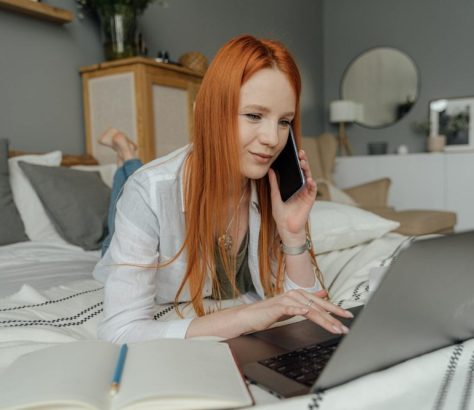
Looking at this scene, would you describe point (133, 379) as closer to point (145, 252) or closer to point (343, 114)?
point (145, 252)

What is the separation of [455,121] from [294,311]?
14.3 ft

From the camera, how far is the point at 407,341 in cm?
52

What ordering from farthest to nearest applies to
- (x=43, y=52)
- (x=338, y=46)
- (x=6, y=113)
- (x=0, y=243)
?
(x=338, y=46) < (x=43, y=52) < (x=6, y=113) < (x=0, y=243)

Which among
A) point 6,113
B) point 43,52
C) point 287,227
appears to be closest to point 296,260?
point 287,227

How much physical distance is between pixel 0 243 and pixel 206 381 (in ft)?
4.94

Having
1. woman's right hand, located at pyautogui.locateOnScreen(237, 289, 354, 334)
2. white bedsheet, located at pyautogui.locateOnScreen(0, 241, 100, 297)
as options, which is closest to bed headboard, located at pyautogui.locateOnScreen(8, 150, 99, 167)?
white bedsheet, located at pyautogui.locateOnScreen(0, 241, 100, 297)

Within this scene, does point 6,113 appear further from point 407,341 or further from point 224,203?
point 407,341

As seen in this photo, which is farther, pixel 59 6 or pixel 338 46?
pixel 338 46

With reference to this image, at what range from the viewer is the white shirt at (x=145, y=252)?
0.88 m

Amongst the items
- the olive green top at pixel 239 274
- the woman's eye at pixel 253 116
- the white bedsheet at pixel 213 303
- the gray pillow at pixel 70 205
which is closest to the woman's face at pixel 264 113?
the woman's eye at pixel 253 116

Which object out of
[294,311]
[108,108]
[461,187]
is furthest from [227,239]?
[461,187]

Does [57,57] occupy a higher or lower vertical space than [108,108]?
higher

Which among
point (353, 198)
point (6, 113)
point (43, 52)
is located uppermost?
point (43, 52)

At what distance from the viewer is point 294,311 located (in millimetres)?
706
